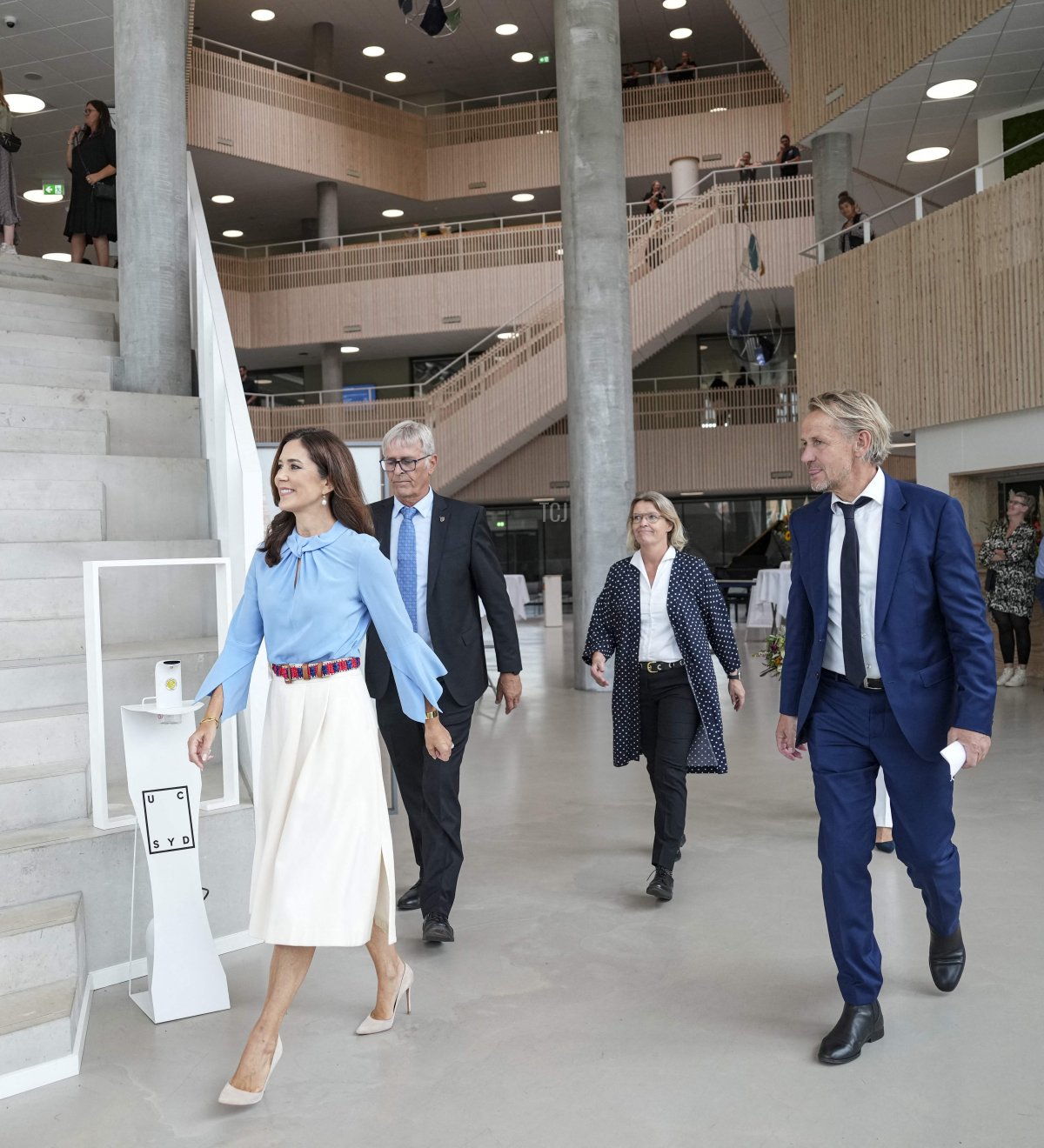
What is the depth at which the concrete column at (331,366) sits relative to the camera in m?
24.1

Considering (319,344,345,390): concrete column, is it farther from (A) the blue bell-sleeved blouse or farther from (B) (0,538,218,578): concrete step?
(A) the blue bell-sleeved blouse

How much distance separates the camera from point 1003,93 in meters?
13.1

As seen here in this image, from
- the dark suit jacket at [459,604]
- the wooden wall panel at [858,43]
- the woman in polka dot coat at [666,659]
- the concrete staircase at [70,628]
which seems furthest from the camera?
the wooden wall panel at [858,43]

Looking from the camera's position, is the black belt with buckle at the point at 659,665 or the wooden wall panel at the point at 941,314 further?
the wooden wall panel at the point at 941,314

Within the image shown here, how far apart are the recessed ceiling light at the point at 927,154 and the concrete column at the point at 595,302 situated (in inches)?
247

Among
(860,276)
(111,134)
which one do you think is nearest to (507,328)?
(860,276)

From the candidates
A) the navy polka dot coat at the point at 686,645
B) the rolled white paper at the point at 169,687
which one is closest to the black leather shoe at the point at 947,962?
the navy polka dot coat at the point at 686,645

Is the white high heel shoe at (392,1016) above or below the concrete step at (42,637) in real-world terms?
below

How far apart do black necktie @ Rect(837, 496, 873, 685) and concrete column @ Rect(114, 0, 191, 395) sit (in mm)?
4669

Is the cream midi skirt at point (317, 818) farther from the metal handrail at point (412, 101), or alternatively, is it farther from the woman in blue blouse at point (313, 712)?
the metal handrail at point (412, 101)

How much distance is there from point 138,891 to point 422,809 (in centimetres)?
105

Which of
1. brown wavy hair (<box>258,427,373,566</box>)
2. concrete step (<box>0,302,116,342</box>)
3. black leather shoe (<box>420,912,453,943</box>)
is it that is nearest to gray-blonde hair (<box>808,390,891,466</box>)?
brown wavy hair (<box>258,427,373,566</box>)

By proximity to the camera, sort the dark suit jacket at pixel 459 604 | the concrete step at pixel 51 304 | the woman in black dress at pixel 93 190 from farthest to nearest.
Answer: the woman in black dress at pixel 93 190 → the concrete step at pixel 51 304 → the dark suit jacket at pixel 459 604

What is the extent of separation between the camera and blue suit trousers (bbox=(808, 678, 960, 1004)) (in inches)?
124
